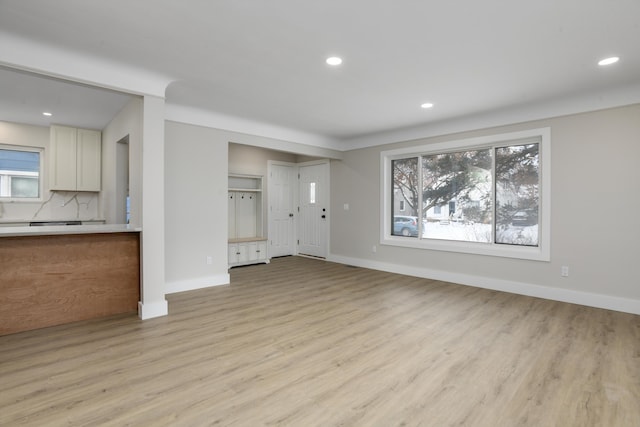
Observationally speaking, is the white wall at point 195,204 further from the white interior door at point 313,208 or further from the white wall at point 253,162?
the white interior door at point 313,208

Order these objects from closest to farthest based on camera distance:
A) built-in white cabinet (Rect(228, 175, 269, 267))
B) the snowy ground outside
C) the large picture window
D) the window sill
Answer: the window sill → the snowy ground outside → the large picture window → built-in white cabinet (Rect(228, 175, 269, 267))

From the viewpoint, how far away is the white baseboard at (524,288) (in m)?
3.60

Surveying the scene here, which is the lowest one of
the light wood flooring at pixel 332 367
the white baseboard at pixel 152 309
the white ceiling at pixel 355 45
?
the light wood flooring at pixel 332 367

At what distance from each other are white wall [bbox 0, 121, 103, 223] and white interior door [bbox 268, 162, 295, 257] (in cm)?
325

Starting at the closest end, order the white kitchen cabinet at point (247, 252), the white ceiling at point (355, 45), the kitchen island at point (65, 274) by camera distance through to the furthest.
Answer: the white ceiling at point (355, 45)
the kitchen island at point (65, 274)
the white kitchen cabinet at point (247, 252)

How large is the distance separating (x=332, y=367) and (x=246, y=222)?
15.9ft

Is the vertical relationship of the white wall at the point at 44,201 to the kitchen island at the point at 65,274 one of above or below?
above

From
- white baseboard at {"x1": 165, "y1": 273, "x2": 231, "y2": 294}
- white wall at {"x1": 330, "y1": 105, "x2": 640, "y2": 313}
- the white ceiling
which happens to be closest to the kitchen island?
white baseboard at {"x1": 165, "y1": 273, "x2": 231, "y2": 294}

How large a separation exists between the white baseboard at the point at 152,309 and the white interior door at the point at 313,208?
397 centimetres

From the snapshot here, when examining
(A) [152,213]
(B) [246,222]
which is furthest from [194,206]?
(B) [246,222]

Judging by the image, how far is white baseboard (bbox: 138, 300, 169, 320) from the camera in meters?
3.31

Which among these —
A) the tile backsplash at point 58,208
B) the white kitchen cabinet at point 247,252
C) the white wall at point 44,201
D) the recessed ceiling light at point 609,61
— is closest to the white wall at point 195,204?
the white kitchen cabinet at point 247,252

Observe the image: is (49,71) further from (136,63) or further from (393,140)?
(393,140)

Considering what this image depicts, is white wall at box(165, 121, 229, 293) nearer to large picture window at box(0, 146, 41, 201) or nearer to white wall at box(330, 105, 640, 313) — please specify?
large picture window at box(0, 146, 41, 201)
